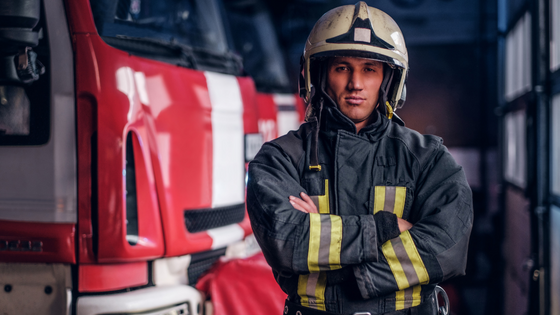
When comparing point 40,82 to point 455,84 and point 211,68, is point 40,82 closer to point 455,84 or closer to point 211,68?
point 211,68

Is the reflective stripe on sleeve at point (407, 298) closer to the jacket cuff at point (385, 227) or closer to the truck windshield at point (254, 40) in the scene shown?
the jacket cuff at point (385, 227)

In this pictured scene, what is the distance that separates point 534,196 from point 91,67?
10.0 ft

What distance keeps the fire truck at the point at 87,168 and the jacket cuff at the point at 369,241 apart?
135 cm

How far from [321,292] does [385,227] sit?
0.95 feet

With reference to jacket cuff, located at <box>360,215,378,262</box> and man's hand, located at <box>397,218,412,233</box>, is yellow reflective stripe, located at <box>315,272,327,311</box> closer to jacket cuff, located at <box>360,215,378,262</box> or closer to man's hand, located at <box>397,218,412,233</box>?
jacket cuff, located at <box>360,215,378,262</box>

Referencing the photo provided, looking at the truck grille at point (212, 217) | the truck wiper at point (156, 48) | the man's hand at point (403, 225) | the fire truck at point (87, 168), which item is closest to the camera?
the man's hand at point (403, 225)

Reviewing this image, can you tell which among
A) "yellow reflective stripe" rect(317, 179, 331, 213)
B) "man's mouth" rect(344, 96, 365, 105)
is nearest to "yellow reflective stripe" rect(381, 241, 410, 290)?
"yellow reflective stripe" rect(317, 179, 331, 213)

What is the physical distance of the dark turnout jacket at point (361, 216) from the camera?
1428 millimetres

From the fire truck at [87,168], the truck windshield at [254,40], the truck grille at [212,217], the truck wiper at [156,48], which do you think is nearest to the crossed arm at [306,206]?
the fire truck at [87,168]

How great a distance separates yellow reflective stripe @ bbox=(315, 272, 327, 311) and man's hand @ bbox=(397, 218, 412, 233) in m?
0.28

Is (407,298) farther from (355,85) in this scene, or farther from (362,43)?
(362,43)

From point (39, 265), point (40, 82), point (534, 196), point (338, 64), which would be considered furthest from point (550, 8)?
point (39, 265)

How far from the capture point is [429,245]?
1.46 meters

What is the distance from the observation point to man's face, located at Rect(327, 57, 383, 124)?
1.67m
